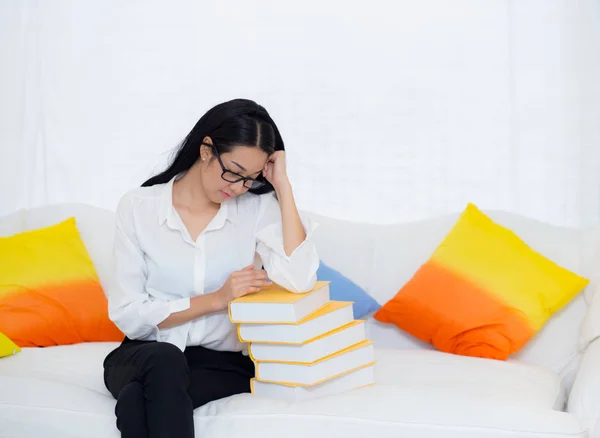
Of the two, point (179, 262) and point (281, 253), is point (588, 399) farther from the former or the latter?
point (179, 262)

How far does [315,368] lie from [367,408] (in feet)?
0.54

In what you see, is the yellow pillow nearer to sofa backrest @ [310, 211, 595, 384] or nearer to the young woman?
the young woman

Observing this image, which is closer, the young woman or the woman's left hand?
the young woman

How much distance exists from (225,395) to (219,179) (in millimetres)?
585

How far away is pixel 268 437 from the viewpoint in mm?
1935

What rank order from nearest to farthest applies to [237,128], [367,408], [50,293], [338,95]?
1. [367,408]
2. [237,128]
3. [50,293]
4. [338,95]

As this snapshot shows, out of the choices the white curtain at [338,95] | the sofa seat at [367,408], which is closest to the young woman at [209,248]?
the sofa seat at [367,408]

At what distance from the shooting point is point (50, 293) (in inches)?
110

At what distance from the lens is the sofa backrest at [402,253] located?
8.68 ft

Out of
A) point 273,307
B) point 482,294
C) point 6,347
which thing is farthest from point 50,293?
point 482,294

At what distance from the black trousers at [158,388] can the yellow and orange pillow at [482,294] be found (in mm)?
793

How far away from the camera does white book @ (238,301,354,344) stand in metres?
1.97

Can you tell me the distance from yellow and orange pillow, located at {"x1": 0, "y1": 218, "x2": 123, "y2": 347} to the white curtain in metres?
0.57

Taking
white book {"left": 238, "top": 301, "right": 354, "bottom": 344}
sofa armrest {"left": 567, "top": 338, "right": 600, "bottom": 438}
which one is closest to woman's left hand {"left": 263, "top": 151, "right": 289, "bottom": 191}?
white book {"left": 238, "top": 301, "right": 354, "bottom": 344}
